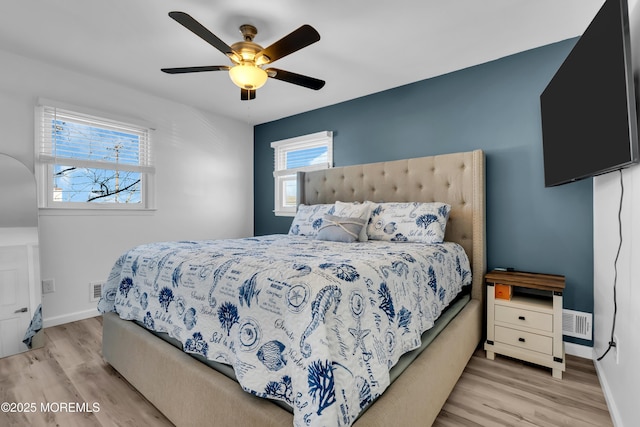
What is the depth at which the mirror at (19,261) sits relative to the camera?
7.88 feet

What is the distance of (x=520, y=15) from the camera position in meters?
2.06

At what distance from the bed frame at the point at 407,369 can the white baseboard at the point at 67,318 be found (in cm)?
127

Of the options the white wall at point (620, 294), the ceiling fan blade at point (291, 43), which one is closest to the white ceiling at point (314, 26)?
the ceiling fan blade at point (291, 43)

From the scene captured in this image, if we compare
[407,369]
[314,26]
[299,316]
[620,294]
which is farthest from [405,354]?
[314,26]

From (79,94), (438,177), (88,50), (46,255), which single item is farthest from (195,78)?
(438,177)

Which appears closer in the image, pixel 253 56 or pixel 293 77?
pixel 253 56

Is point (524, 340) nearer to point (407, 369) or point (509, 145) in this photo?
point (407, 369)

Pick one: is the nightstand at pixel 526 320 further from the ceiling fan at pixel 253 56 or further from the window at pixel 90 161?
the window at pixel 90 161

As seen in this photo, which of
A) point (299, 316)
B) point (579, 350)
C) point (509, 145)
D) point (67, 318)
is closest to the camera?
point (299, 316)

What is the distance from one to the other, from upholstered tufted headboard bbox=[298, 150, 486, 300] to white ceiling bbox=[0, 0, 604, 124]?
2.87ft

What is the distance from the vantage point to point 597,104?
4.55 ft

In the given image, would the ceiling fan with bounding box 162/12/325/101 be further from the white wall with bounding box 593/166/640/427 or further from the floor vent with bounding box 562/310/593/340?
the floor vent with bounding box 562/310/593/340

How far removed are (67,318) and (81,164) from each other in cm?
149

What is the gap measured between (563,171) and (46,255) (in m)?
4.15
